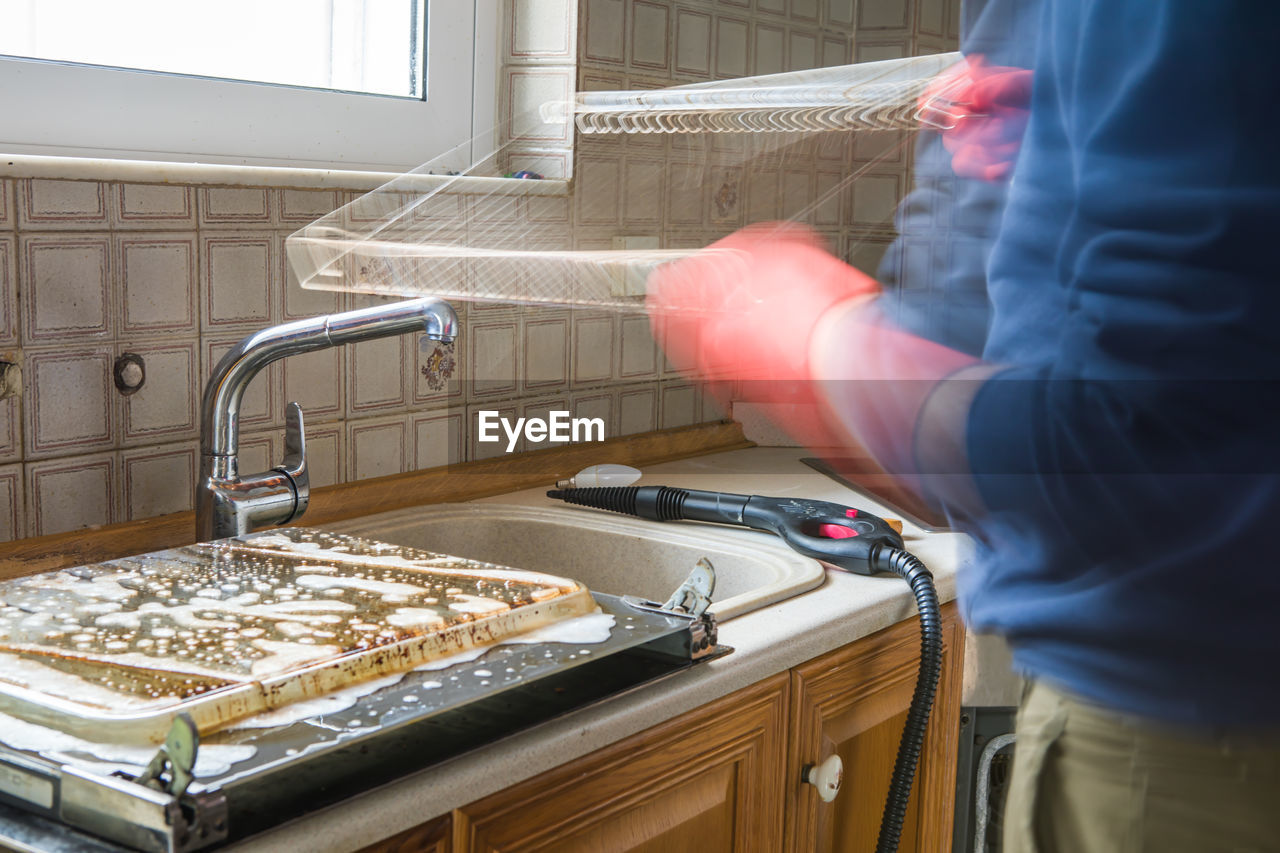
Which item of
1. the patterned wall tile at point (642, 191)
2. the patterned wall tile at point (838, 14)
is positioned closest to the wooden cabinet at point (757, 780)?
the patterned wall tile at point (642, 191)

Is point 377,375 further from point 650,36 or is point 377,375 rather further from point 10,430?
point 650,36

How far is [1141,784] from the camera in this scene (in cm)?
74

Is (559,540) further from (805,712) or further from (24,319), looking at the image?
→ (24,319)

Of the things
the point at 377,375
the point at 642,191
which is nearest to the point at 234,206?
the point at 377,375

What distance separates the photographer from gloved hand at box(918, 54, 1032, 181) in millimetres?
817

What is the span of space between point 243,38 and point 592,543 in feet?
2.40

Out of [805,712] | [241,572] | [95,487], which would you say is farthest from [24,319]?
[805,712]

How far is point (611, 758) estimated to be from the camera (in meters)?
0.90

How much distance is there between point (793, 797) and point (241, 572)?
1.79 ft

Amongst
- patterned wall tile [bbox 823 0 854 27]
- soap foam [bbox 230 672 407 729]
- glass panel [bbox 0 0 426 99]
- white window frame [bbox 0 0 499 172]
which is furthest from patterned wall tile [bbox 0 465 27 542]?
patterned wall tile [bbox 823 0 854 27]

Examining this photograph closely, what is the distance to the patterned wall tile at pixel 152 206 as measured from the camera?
1221mm

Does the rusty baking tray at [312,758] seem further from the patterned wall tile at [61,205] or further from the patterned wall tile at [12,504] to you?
the patterned wall tile at [61,205]

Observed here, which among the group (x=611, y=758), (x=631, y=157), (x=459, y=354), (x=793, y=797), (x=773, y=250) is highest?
(x=631, y=157)

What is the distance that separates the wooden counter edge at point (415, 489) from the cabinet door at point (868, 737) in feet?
1.94
